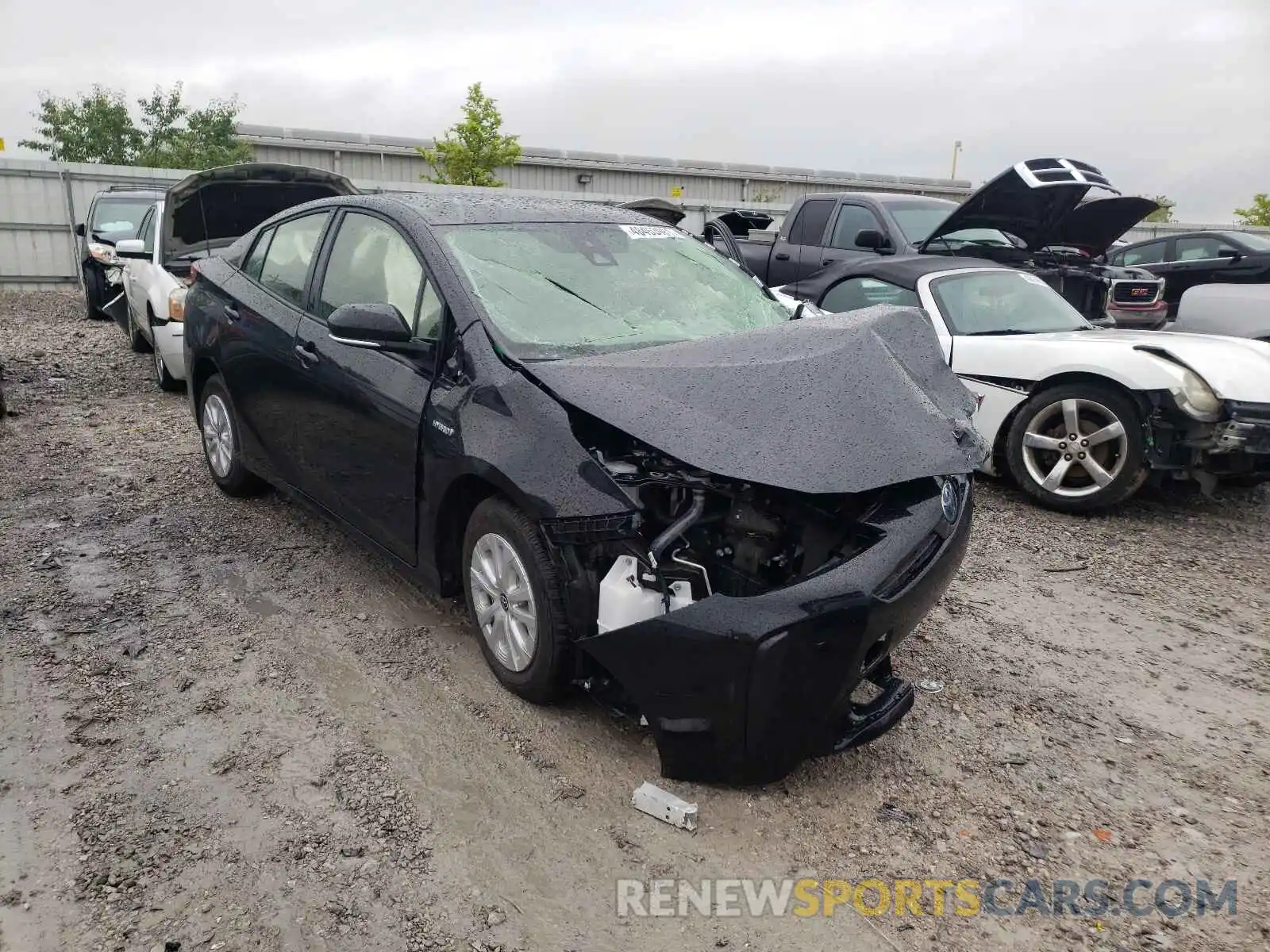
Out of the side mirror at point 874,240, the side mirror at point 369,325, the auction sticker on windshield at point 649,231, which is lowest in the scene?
the side mirror at point 369,325

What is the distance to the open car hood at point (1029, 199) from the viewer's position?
7484mm

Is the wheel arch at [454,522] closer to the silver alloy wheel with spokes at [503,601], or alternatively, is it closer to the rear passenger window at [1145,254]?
the silver alloy wheel with spokes at [503,601]

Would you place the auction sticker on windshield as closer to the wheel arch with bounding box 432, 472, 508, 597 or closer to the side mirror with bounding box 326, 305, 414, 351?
the side mirror with bounding box 326, 305, 414, 351

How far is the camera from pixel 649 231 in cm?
450

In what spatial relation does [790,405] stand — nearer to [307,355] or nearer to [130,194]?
[307,355]

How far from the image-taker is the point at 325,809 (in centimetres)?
285

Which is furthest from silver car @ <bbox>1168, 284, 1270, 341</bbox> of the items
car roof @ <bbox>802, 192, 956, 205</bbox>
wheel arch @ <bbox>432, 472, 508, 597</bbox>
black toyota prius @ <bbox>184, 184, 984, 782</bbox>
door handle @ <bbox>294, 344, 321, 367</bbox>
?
door handle @ <bbox>294, 344, 321, 367</bbox>

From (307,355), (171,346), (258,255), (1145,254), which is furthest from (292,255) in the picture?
(1145,254)

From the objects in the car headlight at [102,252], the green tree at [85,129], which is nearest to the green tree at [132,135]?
the green tree at [85,129]

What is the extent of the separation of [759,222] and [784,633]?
9098mm

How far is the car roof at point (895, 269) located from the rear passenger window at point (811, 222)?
227cm

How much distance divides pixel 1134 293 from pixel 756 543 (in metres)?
7.50


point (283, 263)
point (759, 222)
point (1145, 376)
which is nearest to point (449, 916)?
point (283, 263)

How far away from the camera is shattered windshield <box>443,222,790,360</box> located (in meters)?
3.58
